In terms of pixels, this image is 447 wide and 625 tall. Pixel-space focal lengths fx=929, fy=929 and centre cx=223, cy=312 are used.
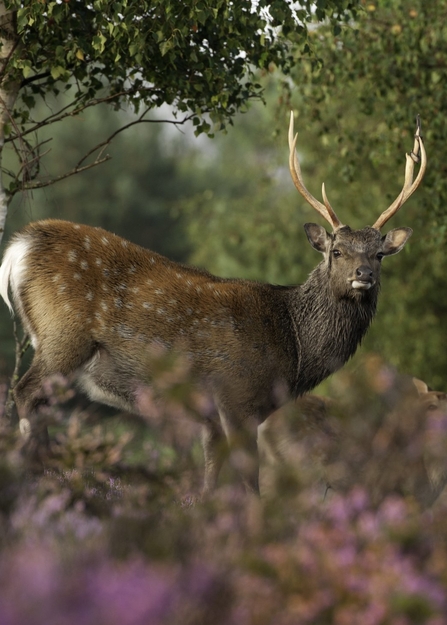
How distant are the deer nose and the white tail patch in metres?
2.11

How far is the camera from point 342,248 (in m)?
6.15

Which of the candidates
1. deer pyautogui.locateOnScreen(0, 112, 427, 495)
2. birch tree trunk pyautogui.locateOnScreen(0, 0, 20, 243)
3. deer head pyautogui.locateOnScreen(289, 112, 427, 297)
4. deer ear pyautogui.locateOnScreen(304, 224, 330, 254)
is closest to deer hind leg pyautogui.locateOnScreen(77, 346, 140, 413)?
deer pyautogui.locateOnScreen(0, 112, 427, 495)

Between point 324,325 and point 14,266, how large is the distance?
6.78ft

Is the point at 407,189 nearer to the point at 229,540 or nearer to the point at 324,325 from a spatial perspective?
the point at 324,325

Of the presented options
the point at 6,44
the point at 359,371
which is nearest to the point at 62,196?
the point at 6,44

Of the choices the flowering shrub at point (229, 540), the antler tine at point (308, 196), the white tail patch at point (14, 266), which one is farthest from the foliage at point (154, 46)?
the flowering shrub at point (229, 540)

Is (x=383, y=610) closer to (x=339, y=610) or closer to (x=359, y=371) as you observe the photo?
(x=339, y=610)

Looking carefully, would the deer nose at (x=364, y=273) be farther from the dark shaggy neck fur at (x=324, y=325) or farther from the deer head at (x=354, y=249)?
the dark shaggy neck fur at (x=324, y=325)

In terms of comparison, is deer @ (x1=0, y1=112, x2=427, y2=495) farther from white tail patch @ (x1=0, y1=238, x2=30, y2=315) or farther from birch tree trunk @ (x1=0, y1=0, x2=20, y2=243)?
birch tree trunk @ (x1=0, y1=0, x2=20, y2=243)

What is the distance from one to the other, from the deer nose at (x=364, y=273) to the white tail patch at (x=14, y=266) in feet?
6.93

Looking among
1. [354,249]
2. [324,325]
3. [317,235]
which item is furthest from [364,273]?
[317,235]

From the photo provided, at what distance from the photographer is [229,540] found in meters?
2.55

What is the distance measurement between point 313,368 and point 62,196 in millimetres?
25837

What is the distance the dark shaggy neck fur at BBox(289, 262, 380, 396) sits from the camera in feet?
20.2
